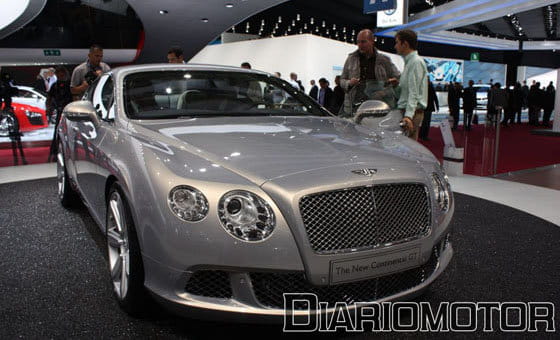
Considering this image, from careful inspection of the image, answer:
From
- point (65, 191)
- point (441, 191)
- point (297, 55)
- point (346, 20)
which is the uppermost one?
point (346, 20)

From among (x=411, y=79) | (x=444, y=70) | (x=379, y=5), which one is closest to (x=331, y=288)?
(x=411, y=79)

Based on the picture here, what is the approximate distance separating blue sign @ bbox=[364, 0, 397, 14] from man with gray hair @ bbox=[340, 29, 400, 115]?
5711 mm

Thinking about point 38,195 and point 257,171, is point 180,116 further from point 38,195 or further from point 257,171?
point 38,195

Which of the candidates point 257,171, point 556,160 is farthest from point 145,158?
point 556,160

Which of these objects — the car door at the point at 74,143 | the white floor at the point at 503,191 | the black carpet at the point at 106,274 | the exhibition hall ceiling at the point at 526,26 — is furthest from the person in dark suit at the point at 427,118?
the exhibition hall ceiling at the point at 526,26

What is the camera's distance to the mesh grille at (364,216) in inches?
68.7

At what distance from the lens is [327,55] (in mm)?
15148

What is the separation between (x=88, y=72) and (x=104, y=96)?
2.81 meters

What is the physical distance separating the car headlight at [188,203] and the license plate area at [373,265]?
0.53 meters

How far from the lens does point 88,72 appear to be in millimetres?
5738

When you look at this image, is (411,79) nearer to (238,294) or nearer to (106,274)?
(106,274)

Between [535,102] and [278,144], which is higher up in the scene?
[278,144]

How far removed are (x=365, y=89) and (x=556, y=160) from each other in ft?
16.4

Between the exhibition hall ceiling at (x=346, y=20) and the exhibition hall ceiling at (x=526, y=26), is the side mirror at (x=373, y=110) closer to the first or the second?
the exhibition hall ceiling at (x=346, y=20)
